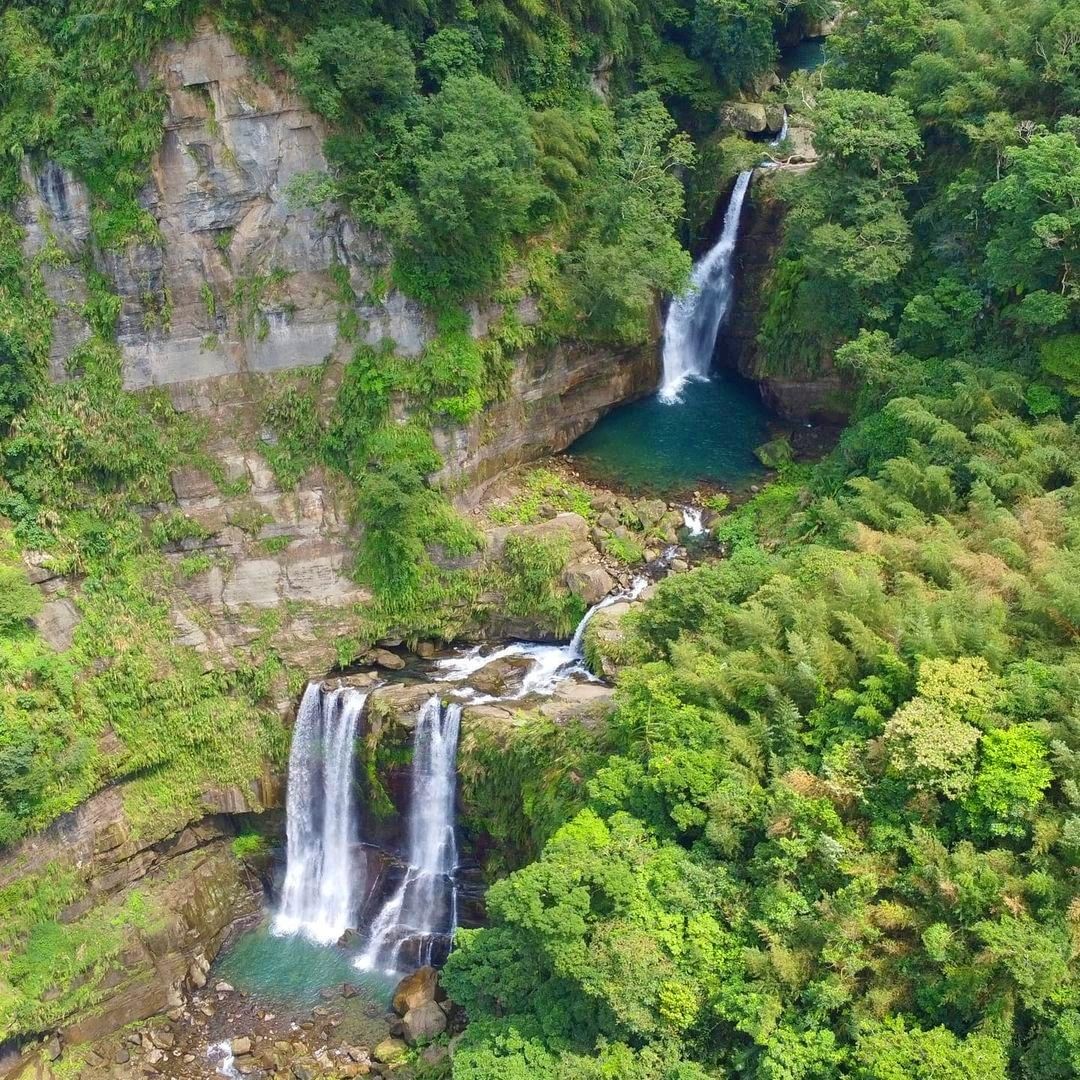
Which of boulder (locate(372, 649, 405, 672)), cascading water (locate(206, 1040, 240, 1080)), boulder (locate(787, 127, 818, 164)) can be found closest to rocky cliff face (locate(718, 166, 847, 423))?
boulder (locate(787, 127, 818, 164))

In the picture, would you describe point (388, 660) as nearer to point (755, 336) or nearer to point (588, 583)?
point (588, 583)

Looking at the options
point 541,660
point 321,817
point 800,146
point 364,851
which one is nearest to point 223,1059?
point 364,851

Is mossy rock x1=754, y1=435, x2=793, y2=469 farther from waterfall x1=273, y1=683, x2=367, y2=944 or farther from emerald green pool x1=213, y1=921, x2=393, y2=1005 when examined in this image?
emerald green pool x1=213, y1=921, x2=393, y2=1005

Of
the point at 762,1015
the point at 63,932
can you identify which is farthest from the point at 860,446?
the point at 63,932

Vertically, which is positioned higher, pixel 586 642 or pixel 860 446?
pixel 860 446

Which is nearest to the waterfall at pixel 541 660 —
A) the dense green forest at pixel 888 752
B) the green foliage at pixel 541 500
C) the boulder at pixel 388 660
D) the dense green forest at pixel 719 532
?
the boulder at pixel 388 660

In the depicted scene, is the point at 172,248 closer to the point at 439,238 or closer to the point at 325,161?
the point at 325,161
